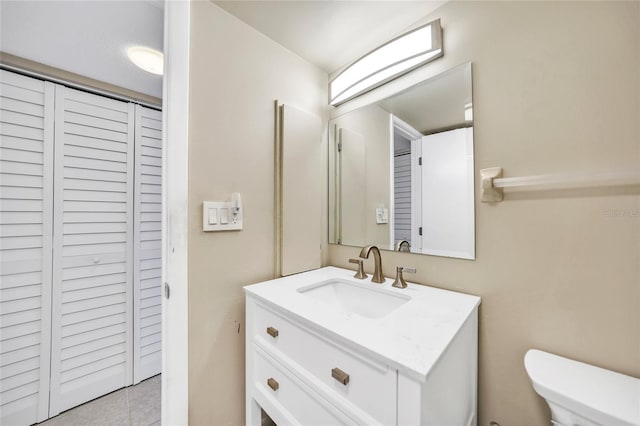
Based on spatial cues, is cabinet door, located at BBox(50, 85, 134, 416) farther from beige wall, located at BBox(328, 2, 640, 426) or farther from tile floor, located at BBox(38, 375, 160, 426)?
beige wall, located at BBox(328, 2, 640, 426)

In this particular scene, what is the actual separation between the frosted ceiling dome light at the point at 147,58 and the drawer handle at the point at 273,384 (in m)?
1.73

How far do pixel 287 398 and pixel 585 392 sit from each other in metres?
0.83

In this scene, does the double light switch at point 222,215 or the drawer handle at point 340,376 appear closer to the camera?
the drawer handle at point 340,376

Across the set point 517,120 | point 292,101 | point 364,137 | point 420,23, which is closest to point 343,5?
point 420,23

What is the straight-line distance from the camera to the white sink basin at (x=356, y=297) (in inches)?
39.4

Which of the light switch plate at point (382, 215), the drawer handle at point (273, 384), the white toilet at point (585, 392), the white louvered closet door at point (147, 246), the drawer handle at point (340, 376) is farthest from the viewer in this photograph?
the white louvered closet door at point (147, 246)

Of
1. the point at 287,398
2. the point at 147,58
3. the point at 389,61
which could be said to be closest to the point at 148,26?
the point at 147,58

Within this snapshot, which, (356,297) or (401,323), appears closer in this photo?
(401,323)

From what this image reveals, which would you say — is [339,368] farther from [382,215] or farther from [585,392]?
[382,215]

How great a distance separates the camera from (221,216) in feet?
3.43

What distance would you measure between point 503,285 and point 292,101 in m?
1.28

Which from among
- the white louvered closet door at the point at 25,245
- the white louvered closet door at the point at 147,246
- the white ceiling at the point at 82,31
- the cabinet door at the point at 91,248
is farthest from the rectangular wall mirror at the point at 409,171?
the white louvered closet door at the point at 25,245

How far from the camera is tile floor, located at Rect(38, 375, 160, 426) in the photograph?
137cm

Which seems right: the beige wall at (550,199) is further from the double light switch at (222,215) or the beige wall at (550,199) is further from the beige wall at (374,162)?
the double light switch at (222,215)
